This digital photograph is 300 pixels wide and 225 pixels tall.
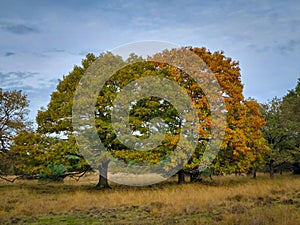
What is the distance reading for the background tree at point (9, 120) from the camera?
2844cm

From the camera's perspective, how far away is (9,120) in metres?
28.8

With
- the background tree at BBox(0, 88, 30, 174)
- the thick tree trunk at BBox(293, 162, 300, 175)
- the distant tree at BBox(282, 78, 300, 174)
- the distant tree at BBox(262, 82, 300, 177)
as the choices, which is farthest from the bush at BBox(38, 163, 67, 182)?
the thick tree trunk at BBox(293, 162, 300, 175)

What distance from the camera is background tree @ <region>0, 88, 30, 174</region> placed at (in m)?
28.4

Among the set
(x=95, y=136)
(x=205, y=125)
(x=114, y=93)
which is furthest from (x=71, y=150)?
(x=205, y=125)

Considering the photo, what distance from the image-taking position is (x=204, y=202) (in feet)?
49.0

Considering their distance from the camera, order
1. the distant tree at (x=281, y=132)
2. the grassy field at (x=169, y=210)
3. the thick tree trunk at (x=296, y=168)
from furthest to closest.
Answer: the thick tree trunk at (x=296, y=168), the distant tree at (x=281, y=132), the grassy field at (x=169, y=210)

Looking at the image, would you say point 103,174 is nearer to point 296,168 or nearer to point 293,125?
point 293,125

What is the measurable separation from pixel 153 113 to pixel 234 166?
7.41m

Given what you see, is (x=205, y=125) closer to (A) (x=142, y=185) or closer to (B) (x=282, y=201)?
(A) (x=142, y=185)

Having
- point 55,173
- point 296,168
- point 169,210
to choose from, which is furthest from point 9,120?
point 296,168

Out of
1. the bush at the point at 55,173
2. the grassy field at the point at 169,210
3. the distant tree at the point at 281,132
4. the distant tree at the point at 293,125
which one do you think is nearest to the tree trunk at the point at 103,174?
the bush at the point at 55,173

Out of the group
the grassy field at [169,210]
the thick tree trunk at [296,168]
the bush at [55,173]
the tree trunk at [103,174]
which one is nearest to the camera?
the grassy field at [169,210]

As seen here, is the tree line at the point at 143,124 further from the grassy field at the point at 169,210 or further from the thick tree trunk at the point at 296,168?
the thick tree trunk at the point at 296,168

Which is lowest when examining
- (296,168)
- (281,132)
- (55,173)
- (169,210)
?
(169,210)
